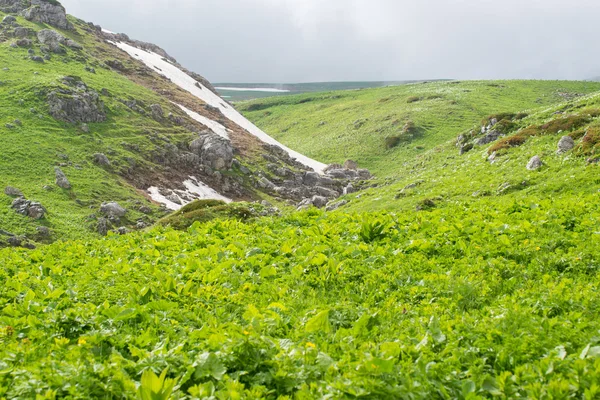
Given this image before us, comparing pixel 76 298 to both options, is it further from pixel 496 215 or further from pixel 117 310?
pixel 496 215

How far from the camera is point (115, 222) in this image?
42.5 metres

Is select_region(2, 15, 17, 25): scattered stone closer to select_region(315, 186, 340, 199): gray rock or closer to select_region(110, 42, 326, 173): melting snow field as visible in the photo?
select_region(110, 42, 326, 173): melting snow field

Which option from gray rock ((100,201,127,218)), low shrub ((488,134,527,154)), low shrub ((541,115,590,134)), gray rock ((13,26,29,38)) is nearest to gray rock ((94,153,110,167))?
gray rock ((100,201,127,218))

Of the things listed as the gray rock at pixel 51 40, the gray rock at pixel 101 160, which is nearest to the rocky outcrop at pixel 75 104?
the gray rock at pixel 101 160

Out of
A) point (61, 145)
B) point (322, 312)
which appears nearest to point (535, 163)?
point (322, 312)

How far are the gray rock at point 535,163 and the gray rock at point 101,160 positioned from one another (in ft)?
150

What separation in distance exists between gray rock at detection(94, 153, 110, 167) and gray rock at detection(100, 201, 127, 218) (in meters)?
12.4

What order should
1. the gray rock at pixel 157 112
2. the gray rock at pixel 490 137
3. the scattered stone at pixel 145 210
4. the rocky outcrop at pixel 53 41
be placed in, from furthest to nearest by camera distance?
1. the rocky outcrop at pixel 53 41
2. the gray rock at pixel 157 112
3. the scattered stone at pixel 145 210
4. the gray rock at pixel 490 137

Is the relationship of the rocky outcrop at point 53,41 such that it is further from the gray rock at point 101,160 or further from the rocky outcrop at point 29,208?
the rocky outcrop at point 29,208

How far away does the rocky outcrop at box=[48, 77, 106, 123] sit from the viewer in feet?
197

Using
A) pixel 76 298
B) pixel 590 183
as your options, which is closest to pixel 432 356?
pixel 76 298

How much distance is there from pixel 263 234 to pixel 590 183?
17672mm

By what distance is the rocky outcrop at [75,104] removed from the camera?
6016 centimetres

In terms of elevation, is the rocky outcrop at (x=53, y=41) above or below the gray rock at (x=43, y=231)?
above
